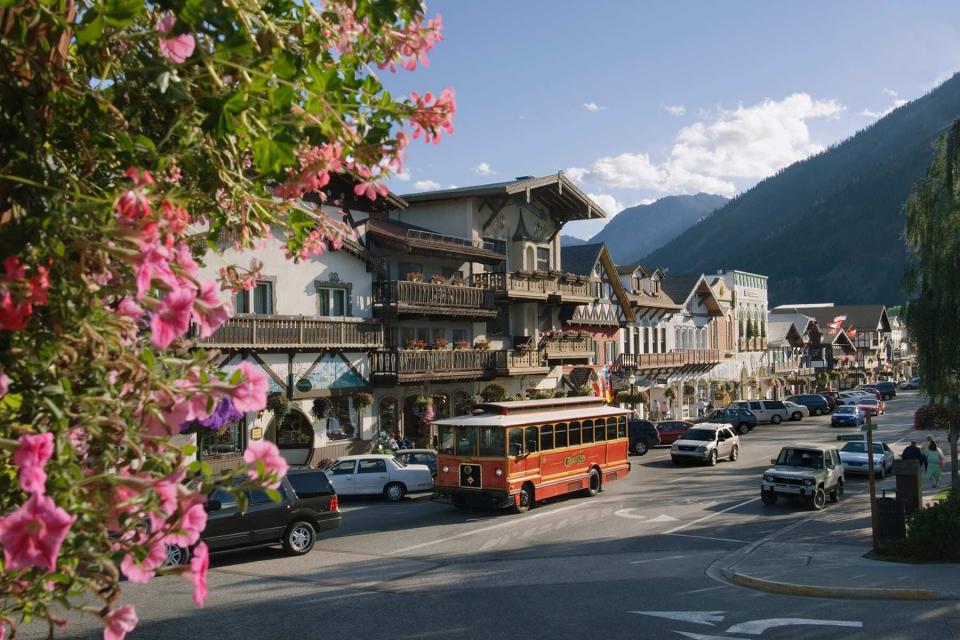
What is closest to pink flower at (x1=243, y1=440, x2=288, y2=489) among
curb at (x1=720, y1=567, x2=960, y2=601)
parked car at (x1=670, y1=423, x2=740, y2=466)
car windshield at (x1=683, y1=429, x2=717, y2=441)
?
curb at (x1=720, y1=567, x2=960, y2=601)

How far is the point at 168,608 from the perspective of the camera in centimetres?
1299

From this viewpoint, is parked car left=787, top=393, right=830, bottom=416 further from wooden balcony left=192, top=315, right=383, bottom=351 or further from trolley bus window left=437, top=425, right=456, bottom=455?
trolley bus window left=437, top=425, right=456, bottom=455

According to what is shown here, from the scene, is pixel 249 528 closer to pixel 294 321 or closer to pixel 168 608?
pixel 168 608

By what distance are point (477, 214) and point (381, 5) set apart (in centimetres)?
3487

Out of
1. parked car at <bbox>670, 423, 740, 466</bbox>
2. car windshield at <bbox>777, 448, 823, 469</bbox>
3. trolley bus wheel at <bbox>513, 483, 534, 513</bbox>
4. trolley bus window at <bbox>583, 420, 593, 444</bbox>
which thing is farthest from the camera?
parked car at <bbox>670, 423, 740, 466</bbox>

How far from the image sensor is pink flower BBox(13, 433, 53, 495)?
2.77 m

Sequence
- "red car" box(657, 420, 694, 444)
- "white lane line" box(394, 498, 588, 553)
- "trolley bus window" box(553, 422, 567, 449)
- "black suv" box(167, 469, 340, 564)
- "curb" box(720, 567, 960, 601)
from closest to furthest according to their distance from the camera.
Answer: "curb" box(720, 567, 960, 601), "black suv" box(167, 469, 340, 564), "white lane line" box(394, 498, 588, 553), "trolley bus window" box(553, 422, 567, 449), "red car" box(657, 420, 694, 444)

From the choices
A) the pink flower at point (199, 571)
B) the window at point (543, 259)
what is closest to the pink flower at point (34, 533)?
the pink flower at point (199, 571)

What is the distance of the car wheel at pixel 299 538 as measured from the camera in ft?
56.8

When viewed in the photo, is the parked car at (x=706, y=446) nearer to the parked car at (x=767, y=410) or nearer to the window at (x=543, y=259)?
the window at (x=543, y=259)

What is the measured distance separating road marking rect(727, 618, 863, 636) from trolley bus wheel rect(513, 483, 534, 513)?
10.6 metres

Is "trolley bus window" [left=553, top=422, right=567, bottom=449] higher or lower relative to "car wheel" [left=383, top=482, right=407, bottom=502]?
higher

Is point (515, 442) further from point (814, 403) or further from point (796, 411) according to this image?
point (814, 403)

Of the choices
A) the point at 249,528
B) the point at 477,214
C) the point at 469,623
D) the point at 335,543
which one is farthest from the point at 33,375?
A: the point at 477,214
